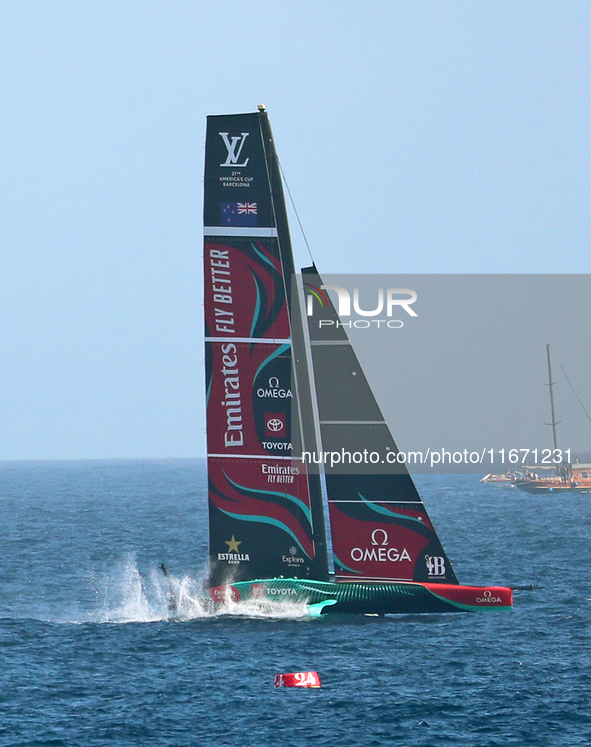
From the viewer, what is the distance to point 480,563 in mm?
49406

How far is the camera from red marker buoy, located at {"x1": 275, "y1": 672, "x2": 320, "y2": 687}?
26.8 meters

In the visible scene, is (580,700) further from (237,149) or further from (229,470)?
(237,149)

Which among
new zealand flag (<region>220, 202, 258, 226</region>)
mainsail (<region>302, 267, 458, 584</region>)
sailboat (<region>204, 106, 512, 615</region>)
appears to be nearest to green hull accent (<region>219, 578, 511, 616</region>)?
sailboat (<region>204, 106, 512, 615</region>)

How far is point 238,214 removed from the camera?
31.0 m

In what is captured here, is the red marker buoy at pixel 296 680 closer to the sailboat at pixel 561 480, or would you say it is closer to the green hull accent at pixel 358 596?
the green hull accent at pixel 358 596

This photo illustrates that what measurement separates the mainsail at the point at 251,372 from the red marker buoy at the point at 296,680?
5.17m

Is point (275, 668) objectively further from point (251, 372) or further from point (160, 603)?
point (160, 603)

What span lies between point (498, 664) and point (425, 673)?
242cm

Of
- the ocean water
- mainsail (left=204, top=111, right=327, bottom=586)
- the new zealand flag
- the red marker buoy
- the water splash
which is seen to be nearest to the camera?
the ocean water

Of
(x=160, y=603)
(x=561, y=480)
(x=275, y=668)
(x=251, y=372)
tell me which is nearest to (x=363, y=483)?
(x=251, y=372)

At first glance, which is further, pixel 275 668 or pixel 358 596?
pixel 358 596

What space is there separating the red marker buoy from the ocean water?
14.4 inches

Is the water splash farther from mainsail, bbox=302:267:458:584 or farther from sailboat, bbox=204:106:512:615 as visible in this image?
mainsail, bbox=302:267:458:584

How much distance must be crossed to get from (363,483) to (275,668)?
6494mm
